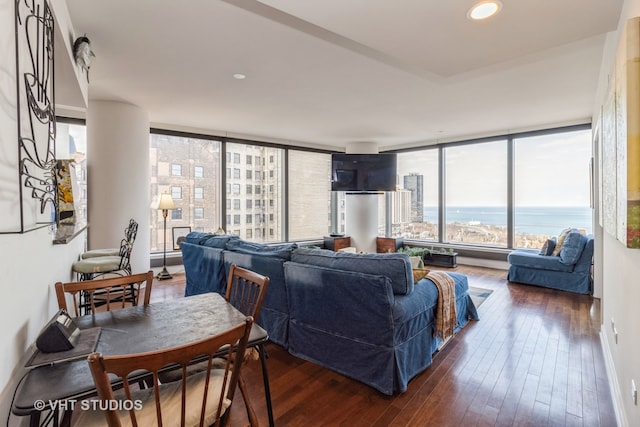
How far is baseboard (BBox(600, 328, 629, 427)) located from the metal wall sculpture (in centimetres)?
323

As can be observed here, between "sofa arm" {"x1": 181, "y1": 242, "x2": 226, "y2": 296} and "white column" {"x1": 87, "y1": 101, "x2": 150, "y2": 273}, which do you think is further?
"white column" {"x1": 87, "y1": 101, "x2": 150, "y2": 273}

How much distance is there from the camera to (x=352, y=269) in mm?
2400

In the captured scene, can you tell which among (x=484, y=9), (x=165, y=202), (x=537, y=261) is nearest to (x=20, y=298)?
(x=484, y=9)

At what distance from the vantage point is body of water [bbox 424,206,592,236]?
5.88 meters

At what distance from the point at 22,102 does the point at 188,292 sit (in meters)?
3.39

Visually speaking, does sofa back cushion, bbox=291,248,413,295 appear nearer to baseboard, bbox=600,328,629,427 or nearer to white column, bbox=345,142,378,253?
baseboard, bbox=600,328,629,427

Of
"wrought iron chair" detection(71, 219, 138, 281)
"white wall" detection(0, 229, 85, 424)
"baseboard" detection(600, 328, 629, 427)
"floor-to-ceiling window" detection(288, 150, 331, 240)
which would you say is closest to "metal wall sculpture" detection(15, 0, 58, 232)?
"white wall" detection(0, 229, 85, 424)

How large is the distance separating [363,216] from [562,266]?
3979mm

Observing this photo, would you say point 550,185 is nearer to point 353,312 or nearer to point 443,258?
point 443,258

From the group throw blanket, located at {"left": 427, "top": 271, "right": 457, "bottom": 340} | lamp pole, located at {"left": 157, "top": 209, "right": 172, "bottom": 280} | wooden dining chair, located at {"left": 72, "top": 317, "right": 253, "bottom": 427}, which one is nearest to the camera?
wooden dining chair, located at {"left": 72, "top": 317, "right": 253, "bottom": 427}

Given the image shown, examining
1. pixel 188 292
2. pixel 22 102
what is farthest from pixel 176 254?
pixel 22 102

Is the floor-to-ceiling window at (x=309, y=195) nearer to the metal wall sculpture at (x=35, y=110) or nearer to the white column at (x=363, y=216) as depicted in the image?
the white column at (x=363, y=216)

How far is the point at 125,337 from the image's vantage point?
1448mm

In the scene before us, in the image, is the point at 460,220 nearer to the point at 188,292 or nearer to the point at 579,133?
the point at 579,133
